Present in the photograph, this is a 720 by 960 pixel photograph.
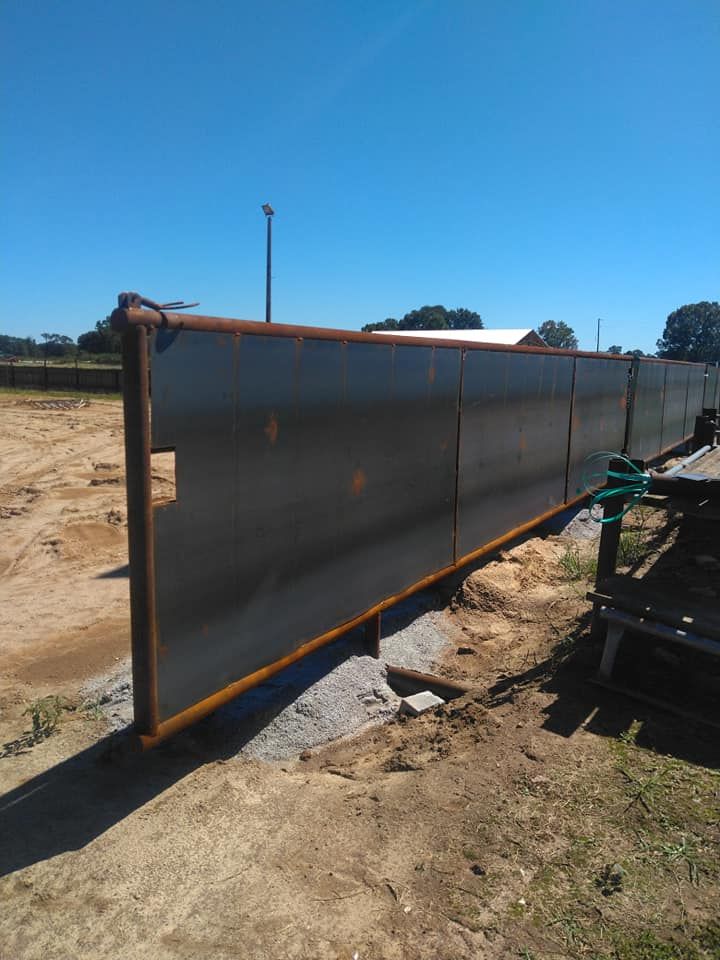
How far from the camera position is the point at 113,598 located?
24.1 ft

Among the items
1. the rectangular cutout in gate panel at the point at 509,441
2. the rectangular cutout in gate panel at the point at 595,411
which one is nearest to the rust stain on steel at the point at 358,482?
the rectangular cutout in gate panel at the point at 509,441

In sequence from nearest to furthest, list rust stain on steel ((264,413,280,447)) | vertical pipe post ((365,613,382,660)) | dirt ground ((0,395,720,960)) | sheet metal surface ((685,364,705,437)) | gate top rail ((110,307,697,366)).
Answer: dirt ground ((0,395,720,960)), gate top rail ((110,307,697,366)), rust stain on steel ((264,413,280,447)), vertical pipe post ((365,613,382,660)), sheet metal surface ((685,364,705,437))

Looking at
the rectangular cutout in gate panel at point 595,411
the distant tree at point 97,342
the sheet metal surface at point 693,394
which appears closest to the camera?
the rectangular cutout in gate panel at point 595,411

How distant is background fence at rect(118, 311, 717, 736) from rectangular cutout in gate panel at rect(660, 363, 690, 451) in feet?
26.7

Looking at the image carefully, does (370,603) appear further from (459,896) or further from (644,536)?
(644,536)

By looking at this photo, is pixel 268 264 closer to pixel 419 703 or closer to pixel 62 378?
pixel 419 703

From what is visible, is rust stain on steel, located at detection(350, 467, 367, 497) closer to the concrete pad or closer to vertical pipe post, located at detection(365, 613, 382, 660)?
vertical pipe post, located at detection(365, 613, 382, 660)

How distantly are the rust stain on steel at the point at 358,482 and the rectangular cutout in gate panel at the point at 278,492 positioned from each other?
14 millimetres

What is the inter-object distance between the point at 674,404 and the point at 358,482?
481 inches

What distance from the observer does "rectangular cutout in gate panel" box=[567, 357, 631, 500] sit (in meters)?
9.01

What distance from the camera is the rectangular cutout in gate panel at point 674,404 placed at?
13.9 metres

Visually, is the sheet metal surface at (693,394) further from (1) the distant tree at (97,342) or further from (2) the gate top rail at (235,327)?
(1) the distant tree at (97,342)

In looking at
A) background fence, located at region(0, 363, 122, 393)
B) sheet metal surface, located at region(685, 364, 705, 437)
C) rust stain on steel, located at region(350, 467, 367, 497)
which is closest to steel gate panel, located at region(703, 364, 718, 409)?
sheet metal surface, located at region(685, 364, 705, 437)

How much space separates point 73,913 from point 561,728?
103 inches
